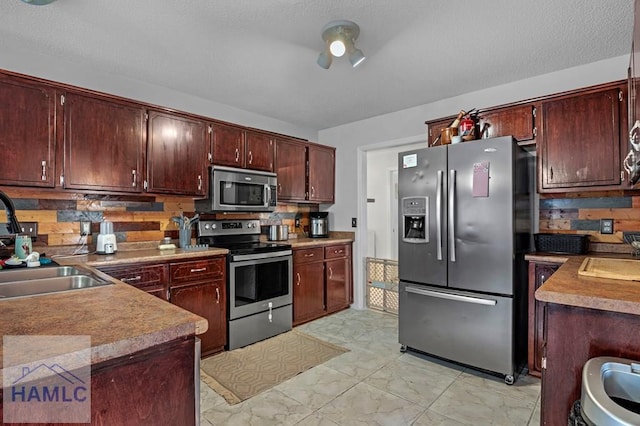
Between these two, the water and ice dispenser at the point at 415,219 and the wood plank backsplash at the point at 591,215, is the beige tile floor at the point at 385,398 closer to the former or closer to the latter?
the water and ice dispenser at the point at 415,219

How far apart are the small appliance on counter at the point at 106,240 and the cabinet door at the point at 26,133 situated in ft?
1.68

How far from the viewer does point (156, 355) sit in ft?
2.92

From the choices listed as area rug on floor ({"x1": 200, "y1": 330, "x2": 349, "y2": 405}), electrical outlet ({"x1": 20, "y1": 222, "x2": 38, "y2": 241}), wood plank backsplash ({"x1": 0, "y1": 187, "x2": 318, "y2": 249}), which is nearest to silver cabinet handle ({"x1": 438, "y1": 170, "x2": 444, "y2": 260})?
area rug on floor ({"x1": 200, "y1": 330, "x2": 349, "y2": 405})

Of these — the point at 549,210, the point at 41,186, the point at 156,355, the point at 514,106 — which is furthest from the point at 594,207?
the point at 41,186

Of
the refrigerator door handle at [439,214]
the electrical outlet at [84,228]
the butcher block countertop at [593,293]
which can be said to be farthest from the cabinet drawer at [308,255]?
the butcher block countertop at [593,293]

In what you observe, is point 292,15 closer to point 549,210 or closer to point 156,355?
point 156,355

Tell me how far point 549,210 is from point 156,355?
3178mm

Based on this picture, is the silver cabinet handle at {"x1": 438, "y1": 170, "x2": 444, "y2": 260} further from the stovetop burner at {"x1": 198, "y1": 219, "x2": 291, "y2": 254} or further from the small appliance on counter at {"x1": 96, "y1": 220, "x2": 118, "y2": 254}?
the small appliance on counter at {"x1": 96, "y1": 220, "x2": 118, "y2": 254}

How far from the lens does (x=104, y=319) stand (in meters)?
0.95

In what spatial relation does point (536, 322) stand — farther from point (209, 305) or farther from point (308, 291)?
point (209, 305)

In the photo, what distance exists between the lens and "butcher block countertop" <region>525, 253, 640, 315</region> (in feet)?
3.68

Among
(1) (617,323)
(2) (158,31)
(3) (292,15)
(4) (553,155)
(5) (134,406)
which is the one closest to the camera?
(5) (134,406)

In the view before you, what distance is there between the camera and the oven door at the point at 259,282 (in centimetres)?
297

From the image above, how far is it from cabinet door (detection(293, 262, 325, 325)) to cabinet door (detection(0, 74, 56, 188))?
2272 mm
